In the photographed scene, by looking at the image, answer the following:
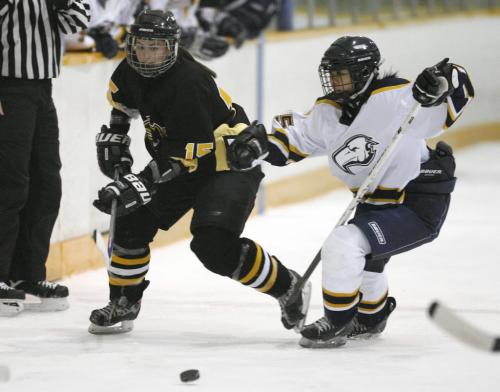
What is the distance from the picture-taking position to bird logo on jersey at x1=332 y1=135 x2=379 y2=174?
140 inches

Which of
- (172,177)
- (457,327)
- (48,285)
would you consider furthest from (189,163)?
(457,327)

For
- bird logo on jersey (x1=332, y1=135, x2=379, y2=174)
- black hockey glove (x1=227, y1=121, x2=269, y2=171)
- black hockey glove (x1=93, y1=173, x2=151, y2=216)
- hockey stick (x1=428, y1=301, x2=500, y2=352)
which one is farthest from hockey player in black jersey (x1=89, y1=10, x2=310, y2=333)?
hockey stick (x1=428, y1=301, x2=500, y2=352)

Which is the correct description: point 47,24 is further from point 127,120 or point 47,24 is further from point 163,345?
point 163,345

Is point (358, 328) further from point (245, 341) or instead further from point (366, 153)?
point (366, 153)

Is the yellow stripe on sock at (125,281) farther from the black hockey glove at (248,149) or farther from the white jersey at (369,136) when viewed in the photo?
the white jersey at (369,136)

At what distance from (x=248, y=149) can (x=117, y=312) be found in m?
0.73

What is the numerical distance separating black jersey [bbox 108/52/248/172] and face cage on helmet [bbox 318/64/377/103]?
37 cm

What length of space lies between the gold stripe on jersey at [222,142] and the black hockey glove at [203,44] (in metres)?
1.85

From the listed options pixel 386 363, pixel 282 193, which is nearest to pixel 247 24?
pixel 282 193

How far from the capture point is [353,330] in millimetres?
3746

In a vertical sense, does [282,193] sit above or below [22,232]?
below

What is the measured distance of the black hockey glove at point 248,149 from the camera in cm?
350

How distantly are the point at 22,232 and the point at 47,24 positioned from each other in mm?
748

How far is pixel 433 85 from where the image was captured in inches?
134
